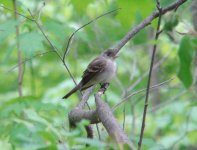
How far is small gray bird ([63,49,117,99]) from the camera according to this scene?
4.12 m

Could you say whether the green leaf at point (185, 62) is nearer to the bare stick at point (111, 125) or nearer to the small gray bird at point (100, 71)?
the bare stick at point (111, 125)

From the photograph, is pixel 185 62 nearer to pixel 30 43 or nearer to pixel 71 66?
pixel 30 43

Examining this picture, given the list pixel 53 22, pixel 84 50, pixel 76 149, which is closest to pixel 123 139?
pixel 76 149

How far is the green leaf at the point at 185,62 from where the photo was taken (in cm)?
177

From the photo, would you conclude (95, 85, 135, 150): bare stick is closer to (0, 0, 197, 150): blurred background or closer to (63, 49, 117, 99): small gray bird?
(0, 0, 197, 150): blurred background

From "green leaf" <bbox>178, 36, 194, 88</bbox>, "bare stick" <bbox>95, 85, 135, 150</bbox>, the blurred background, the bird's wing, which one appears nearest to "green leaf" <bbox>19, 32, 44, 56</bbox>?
the blurred background

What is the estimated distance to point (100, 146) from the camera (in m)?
1.52

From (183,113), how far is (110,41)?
1171 millimetres

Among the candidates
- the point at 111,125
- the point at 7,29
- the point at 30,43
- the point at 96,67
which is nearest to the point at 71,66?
the point at 96,67

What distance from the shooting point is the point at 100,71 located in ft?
14.6

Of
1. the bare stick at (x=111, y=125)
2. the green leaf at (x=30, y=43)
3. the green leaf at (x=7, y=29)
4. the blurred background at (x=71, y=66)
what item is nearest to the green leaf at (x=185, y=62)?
the blurred background at (x=71, y=66)

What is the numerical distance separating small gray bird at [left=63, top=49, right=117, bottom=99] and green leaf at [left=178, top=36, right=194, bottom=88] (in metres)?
2.24

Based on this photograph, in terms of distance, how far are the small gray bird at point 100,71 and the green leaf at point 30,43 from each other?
55 cm

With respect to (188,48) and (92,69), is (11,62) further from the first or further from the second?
(188,48)
